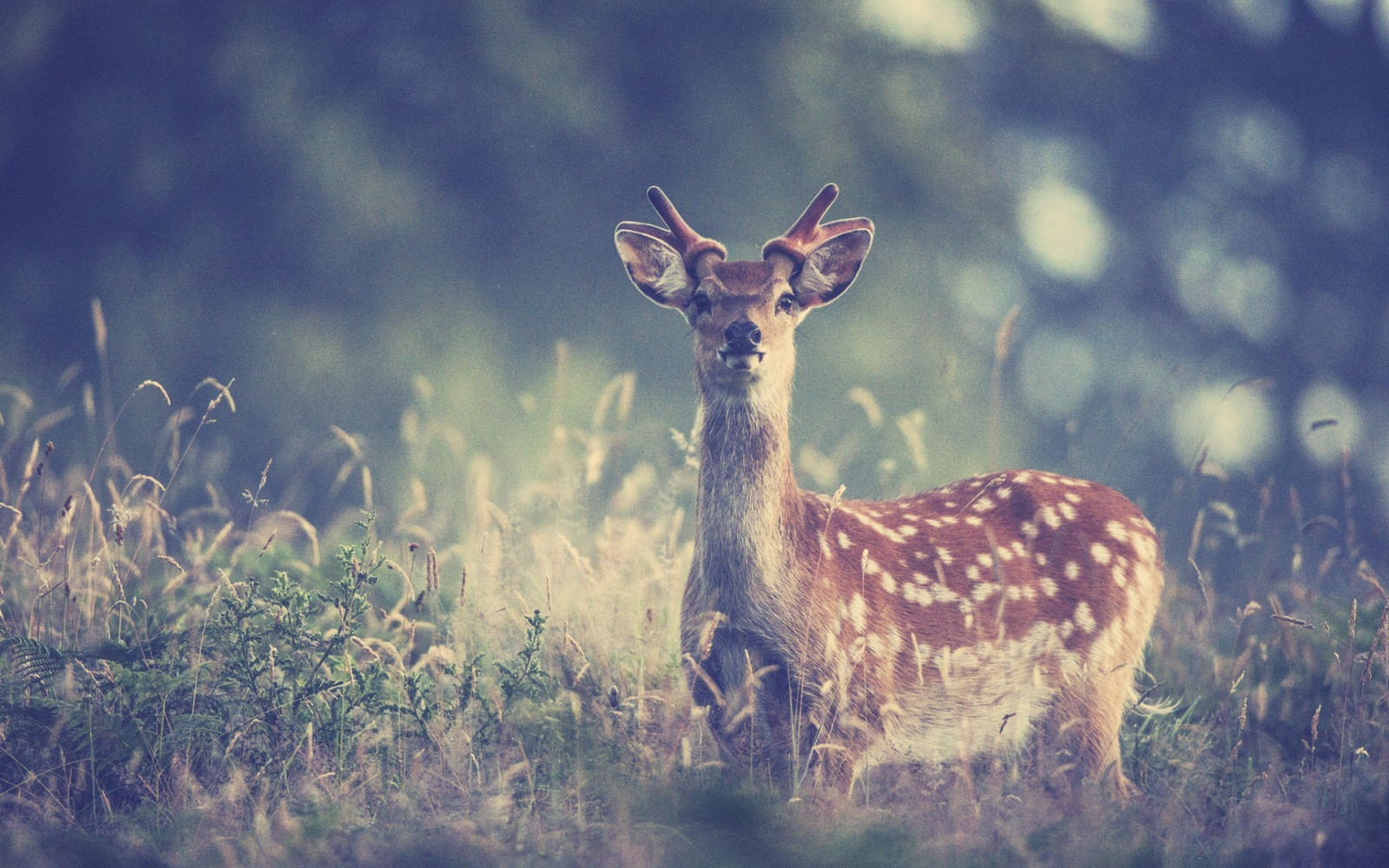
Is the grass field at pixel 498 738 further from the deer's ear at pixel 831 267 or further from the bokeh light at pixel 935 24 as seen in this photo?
the bokeh light at pixel 935 24

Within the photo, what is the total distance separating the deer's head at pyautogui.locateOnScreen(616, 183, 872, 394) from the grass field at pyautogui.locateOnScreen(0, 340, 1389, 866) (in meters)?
0.57

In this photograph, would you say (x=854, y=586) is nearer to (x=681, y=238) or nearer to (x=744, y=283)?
(x=744, y=283)

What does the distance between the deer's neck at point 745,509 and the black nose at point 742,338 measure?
254mm

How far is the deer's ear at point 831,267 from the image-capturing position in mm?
5031

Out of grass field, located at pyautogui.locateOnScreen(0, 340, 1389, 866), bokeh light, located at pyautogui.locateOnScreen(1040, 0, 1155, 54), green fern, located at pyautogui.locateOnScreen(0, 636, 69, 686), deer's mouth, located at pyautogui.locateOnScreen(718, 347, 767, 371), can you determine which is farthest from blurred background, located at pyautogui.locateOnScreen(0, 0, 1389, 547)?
green fern, located at pyautogui.locateOnScreen(0, 636, 69, 686)

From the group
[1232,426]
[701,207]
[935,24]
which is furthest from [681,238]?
[935,24]

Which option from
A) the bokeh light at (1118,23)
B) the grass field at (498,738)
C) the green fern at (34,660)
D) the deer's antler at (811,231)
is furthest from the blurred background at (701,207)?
the green fern at (34,660)

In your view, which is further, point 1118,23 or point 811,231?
point 1118,23

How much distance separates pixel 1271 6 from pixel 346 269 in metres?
10.9

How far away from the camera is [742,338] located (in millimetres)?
4516

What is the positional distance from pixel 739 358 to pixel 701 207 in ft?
34.0

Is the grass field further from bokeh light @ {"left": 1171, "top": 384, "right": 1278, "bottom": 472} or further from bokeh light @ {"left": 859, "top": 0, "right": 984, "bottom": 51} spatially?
bokeh light @ {"left": 859, "top": 0, "right": 984, "bottom": 51}

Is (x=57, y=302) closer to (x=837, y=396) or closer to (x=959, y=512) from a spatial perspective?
(x=837, y=396)

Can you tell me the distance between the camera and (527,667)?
442cm
